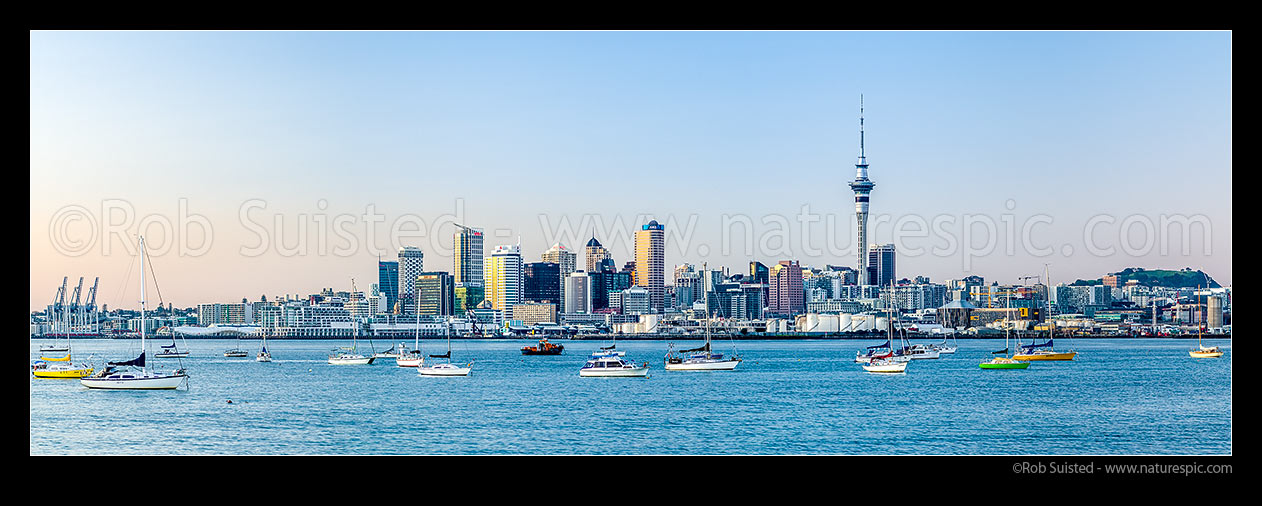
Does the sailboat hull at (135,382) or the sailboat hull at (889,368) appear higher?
the sailboat hull at (135,382)

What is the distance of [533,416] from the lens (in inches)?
785

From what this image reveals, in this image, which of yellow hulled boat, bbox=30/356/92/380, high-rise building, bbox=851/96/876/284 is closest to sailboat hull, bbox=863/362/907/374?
yellow hulled boat, bbox=30/356/92/380

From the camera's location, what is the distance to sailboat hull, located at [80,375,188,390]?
79.8 feet

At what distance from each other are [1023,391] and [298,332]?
279ft

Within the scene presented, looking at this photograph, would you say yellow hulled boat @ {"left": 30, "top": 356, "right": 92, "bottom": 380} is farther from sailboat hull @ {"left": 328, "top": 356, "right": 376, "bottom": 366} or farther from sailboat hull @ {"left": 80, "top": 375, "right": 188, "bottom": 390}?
sailboat hull @ {"left": 328, "top": 356, "right": 376, "bottom": 366}

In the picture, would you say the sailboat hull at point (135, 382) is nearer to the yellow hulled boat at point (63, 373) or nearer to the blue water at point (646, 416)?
the blue water at point (646, 416)

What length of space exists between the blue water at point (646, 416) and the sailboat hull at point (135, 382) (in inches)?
10.0

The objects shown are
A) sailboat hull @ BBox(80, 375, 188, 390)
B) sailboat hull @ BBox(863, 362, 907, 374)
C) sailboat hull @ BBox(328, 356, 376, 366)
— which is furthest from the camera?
sailboat hull @ BBox(328, 356, 376, 366)

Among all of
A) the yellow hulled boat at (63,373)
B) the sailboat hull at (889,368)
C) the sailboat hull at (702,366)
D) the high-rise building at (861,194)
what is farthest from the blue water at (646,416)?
the high-rise building at (861,194)


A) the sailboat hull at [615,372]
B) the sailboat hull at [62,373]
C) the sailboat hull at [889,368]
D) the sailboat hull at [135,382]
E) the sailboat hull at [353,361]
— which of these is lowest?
the sailboat hull at [353,361]

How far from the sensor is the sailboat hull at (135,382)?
24.3m

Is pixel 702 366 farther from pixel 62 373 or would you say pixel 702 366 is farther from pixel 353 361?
pixel 62 373

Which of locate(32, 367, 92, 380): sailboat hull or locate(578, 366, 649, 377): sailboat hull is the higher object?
locate(32, 367, 92, 380): sailboat hull

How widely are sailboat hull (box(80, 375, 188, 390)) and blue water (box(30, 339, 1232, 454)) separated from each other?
10.0 inches
